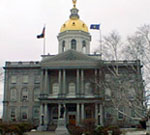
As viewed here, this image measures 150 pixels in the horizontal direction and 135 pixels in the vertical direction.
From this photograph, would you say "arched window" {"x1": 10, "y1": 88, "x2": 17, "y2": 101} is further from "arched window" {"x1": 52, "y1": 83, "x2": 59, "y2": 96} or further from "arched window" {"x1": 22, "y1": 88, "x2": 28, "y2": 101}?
"arched window" {"x1": 52, "y1": 83, "x2": 59, "y2": 96}

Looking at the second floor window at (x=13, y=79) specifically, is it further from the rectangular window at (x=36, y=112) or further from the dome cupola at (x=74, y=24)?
the dome cupola at (x=74, y=24)

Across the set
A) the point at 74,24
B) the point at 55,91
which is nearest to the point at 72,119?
the point at 55,91

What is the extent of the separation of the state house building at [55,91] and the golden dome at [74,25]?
842cm

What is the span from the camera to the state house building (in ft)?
167

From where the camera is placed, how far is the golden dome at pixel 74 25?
203ft

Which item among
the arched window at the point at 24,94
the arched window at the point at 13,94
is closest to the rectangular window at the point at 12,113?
the arched window at the point at 13,94

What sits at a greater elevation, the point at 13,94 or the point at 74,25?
the point at 74,25

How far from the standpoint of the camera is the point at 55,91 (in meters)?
55.1

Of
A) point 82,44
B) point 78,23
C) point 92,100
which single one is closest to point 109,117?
point 92,100

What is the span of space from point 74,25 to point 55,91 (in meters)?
16.0

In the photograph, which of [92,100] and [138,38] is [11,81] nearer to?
[92,100]

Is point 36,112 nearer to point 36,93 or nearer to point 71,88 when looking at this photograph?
point 36,93

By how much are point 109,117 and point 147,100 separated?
93.1 feet

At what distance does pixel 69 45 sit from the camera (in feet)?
199
